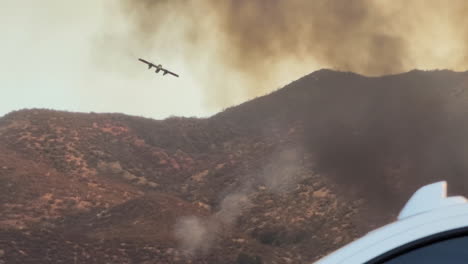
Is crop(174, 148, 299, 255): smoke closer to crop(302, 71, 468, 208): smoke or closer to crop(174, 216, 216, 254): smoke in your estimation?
crop(174, 216, 216, 254): smoke

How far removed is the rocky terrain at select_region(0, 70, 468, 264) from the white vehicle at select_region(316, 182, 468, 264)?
44.1 meters

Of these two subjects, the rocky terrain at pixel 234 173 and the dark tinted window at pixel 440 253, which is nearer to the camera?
the dark tinted window at pixel 440 253

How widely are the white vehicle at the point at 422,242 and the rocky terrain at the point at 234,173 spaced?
44.1 m

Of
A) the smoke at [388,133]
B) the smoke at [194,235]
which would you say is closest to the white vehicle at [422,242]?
the smoke at [194,235]

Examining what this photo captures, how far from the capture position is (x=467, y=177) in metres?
56.2

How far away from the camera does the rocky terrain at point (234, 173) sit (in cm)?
5022

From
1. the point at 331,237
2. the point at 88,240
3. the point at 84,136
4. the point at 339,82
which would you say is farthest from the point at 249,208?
the point at 339,82

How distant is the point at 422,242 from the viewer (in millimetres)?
2062

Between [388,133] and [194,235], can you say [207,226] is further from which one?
[388,133]

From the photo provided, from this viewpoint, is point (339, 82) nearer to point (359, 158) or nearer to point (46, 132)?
point (359, 158)

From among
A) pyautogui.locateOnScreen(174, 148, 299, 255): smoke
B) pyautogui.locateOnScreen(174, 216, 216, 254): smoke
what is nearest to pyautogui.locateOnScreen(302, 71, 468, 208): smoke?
pyautogui.locateOnScreen(174, 148, 299, 255): smoke

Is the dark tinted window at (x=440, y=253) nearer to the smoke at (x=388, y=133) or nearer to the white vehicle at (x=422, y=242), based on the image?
the white vehicle at (x=422, y=242)

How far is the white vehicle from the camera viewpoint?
2045 mm

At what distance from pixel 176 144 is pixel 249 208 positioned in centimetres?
2641
